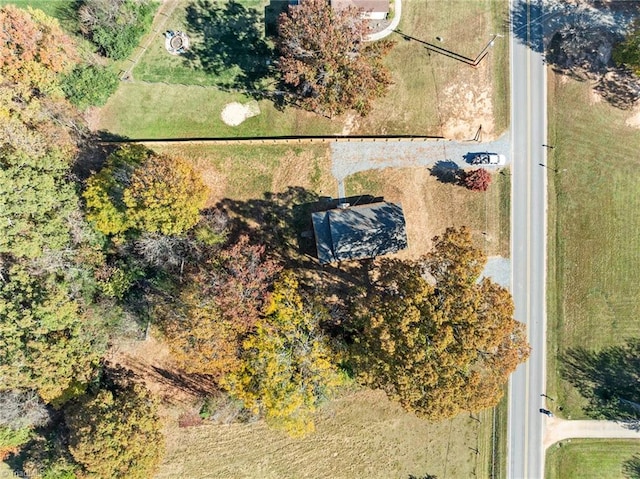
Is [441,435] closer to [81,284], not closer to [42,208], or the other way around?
[81,284]

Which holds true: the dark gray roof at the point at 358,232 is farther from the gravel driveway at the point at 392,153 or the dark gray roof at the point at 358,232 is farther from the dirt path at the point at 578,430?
the dirt path at the point at 578,430

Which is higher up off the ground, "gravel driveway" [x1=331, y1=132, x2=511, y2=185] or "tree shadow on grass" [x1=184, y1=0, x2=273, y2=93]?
"tree shadow on grass" [x1=184, y1=0, x2=273, y2=93]

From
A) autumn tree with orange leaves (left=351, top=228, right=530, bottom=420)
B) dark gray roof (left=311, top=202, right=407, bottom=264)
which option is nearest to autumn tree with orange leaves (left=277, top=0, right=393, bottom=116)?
dark gray roof (left=311, top=202, right=407, bottom=264)

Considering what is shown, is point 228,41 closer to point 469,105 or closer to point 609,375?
point 469,105

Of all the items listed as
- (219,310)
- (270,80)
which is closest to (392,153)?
(270,80)

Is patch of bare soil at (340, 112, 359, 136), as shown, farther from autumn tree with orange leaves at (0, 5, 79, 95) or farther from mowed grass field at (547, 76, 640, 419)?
autumn tree with orange leaves at (0, 5, 79, 95)

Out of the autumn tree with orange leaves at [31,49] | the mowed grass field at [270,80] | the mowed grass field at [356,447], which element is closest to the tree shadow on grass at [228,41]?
the mowed grass field at [270,80]

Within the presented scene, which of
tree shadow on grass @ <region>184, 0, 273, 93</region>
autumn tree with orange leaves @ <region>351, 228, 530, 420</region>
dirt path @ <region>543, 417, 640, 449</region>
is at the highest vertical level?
tree shadow on grass @ <region>184, 0, 273, 93</region>
